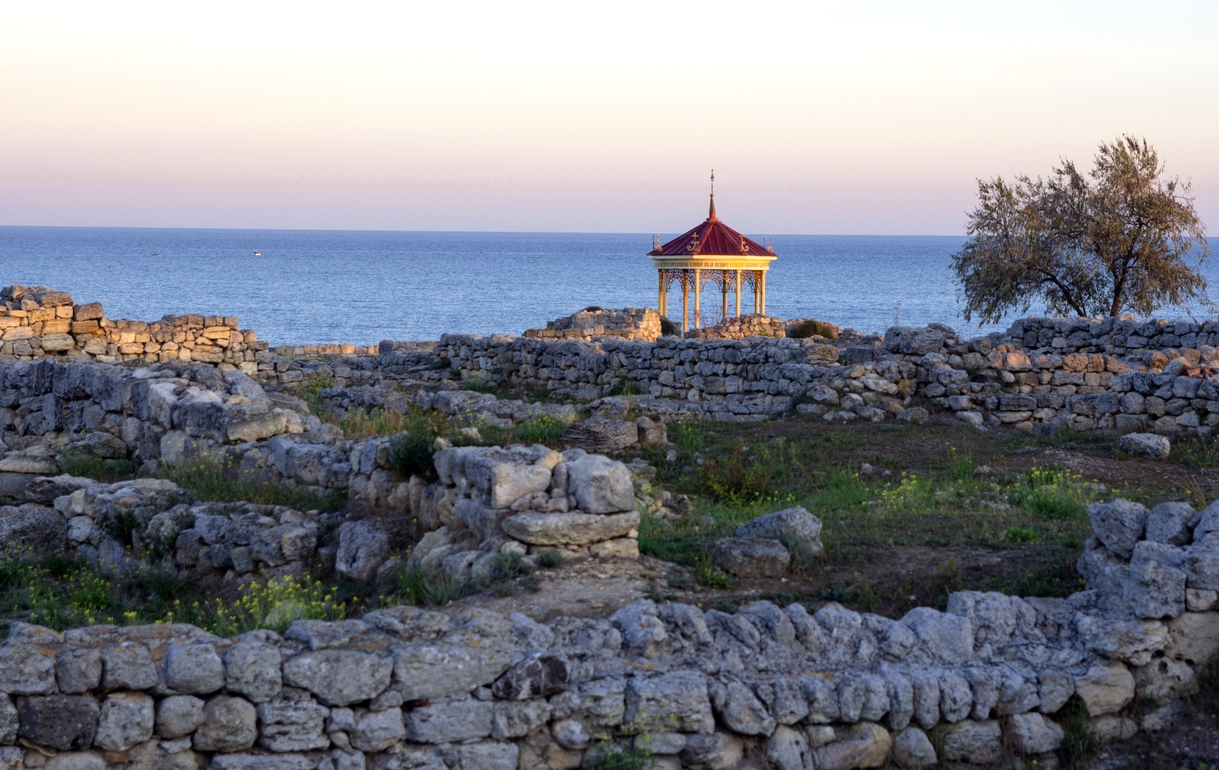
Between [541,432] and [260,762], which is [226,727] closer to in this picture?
[260,762]

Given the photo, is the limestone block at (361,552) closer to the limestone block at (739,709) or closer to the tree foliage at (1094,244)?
the limestone block at (739,709)

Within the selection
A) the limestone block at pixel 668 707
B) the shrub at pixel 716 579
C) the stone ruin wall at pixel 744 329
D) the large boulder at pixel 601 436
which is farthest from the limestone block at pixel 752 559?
the stone ruin wall at pixel 744 329

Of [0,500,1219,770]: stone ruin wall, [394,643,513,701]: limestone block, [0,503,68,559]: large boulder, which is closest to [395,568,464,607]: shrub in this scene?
[0,500,1219,770]: stone ruin wall

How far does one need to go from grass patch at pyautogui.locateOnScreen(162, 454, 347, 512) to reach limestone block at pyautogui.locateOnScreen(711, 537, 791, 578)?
3.86 m

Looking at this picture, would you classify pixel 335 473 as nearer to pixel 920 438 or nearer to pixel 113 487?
pixel 113 487

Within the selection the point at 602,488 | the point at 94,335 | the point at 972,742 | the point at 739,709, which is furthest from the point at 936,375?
the point at 94,335

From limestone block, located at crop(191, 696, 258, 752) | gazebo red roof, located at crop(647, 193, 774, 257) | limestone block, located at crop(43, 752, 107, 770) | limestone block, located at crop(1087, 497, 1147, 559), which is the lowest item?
limestone block, located at crop(43, 752, 107, 770)

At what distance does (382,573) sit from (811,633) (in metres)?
3.47

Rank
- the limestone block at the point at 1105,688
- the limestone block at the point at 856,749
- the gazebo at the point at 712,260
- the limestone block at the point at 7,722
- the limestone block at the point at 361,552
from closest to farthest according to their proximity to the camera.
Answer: the limestone block at the point at 7,722, the limestone block at the point at 856,749, the limestone block at the point at 1105,688, the limestone block at the point at 361,552, the gazebo at the point at 712,260

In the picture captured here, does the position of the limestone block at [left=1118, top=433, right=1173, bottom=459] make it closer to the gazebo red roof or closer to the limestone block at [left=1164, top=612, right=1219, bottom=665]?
the limestone block at [left=1164, top=612, right=1219, bottom=665]

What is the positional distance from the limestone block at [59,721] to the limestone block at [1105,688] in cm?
532

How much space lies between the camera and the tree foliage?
2894cm

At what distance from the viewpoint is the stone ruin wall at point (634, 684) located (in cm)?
555

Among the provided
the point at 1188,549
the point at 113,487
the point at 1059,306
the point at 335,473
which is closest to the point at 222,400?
the point at 113,487
